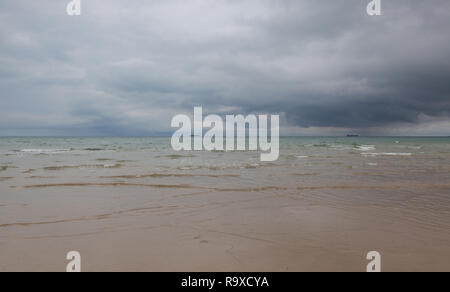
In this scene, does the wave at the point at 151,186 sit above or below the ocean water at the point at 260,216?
above

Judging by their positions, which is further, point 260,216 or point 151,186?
point 151,186

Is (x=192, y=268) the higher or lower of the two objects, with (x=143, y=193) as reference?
lower

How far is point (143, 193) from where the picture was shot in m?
7.96

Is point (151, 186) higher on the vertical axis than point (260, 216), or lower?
higher

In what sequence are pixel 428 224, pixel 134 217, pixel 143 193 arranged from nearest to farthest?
pixel 428 224 → pixel 134 217 → pixel 143 193

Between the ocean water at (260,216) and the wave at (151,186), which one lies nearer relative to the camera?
the ocean water at (260,216)

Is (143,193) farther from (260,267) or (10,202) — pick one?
(260,267)

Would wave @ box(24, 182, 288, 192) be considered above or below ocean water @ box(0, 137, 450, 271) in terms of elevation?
above

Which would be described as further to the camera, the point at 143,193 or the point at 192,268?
the point at 143,193

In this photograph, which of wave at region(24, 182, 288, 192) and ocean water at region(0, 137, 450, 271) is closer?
ocean water at region(0, 137, 450, 271)
